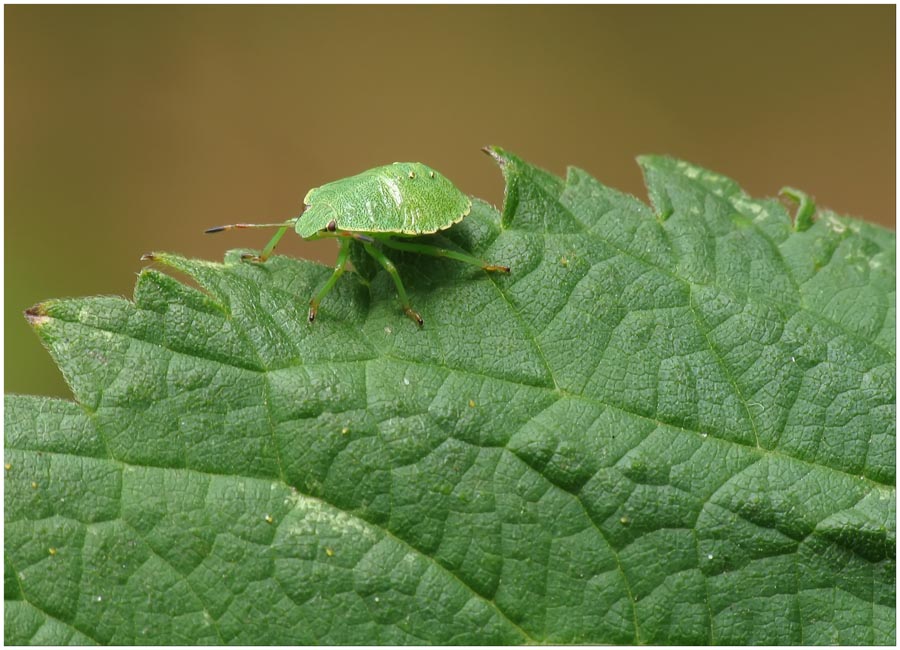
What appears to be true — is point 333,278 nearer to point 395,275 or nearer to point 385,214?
point 395,275

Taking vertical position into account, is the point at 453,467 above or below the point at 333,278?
below

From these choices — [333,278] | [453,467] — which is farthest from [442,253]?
[453,467]

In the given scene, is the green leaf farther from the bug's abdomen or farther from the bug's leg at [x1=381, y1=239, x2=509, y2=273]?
the bug's abdomen

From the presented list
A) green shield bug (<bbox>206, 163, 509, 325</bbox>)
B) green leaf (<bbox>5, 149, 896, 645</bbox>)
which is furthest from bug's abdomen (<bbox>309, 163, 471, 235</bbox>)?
green leaf (<bbox>5, 149, 896, 645</bbox>)

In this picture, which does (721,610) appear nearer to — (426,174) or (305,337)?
(305,337)

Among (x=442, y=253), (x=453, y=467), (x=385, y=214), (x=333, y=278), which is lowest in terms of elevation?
(x=453, y=467)

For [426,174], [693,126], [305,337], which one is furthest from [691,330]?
[693,126]

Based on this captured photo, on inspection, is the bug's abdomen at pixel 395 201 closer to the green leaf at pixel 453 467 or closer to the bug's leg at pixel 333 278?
the bug's leg at pixel 333 278
